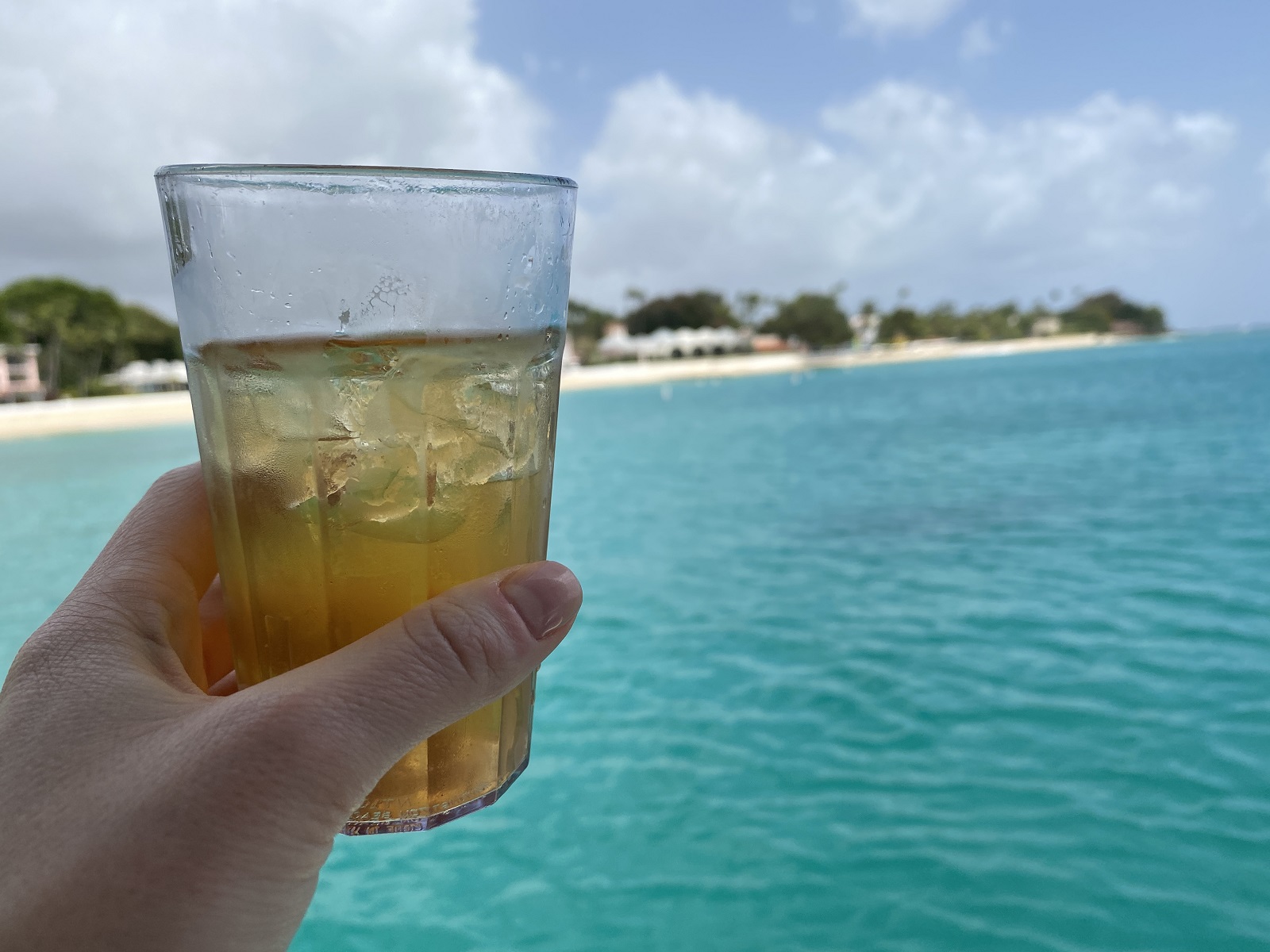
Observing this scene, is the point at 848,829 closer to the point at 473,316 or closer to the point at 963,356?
the point at 473,316

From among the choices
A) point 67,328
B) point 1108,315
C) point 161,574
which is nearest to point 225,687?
point 161,574

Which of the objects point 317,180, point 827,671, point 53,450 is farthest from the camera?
point 53,450

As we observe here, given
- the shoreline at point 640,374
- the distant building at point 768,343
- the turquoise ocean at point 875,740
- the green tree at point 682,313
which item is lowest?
the shoreline at point 640,374

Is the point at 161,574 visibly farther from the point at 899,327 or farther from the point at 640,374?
the point at 899,327

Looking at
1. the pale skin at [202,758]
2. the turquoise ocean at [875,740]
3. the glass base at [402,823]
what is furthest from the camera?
the turquoise ocean at [875,740]

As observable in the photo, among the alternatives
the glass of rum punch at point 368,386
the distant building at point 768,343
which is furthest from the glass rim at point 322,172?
the distant building at point 768,343

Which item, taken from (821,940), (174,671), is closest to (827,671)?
(821,940)

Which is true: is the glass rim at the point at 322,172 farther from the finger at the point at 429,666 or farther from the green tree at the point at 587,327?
the green tree at the point at 587,327
